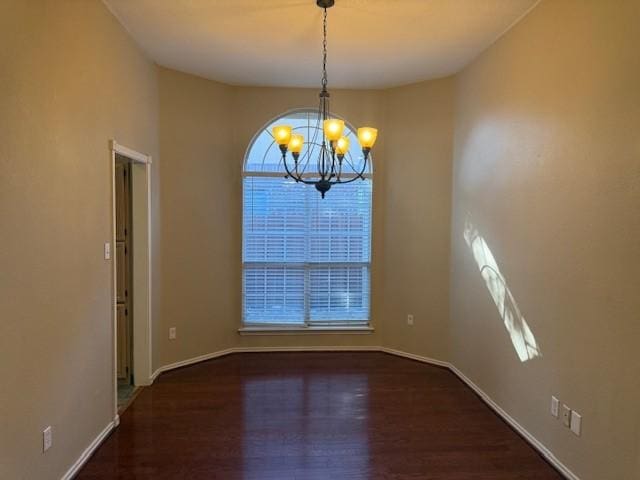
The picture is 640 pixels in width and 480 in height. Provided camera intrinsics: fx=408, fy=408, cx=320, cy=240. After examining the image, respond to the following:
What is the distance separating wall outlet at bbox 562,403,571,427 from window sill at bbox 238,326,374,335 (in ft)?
7.98

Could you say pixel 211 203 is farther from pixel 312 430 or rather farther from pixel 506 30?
pixel 506 30

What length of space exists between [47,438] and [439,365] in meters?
3.44

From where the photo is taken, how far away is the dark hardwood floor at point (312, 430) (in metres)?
2.51

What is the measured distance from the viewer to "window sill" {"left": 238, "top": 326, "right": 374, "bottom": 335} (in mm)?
4648

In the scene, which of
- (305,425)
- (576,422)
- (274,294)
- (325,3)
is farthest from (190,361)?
(325,3)

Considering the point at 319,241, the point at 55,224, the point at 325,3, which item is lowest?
the point at 319,241

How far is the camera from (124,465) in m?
2.54

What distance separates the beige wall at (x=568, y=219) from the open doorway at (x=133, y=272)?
2.96m

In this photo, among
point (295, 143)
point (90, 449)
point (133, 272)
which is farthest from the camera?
point (133, 272)

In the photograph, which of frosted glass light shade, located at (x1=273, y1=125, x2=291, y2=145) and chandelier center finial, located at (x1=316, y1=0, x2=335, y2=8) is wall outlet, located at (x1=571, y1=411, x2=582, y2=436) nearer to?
frosted glass light shade, located at (x1=273, y1=125, x2=291, y2=145)

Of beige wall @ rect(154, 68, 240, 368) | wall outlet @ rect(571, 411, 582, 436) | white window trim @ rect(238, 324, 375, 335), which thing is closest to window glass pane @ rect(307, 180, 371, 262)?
white window trim @ rect(238, 324, 375, 335)

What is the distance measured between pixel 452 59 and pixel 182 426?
379 cm

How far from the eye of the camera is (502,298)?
3.15 metres

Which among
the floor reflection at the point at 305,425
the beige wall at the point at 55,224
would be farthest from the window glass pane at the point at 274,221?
the beige wall at the point at 55,224
